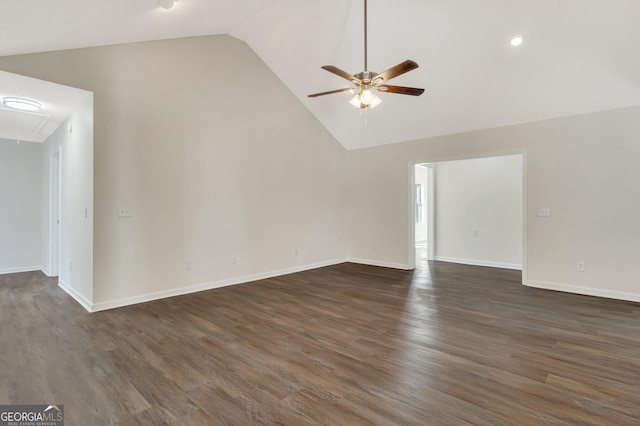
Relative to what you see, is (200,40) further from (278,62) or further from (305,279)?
(305,279)

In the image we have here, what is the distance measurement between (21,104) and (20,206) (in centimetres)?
302

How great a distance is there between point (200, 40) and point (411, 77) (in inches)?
127

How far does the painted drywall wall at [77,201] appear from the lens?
3.71 meters

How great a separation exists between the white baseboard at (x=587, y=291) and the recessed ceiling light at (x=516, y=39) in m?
3.45

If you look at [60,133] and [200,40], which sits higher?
[200,40]

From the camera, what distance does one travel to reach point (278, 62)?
5277 millimetres

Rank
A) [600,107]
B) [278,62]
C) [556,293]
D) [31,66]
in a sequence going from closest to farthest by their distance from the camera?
[31,66] < [600,107] < [556,293] < [278,62]

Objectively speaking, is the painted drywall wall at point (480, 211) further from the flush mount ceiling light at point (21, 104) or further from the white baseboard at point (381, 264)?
the flush mount ceiling light at point (21, 104)

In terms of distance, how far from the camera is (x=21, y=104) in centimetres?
378

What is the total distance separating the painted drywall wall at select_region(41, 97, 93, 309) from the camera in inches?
146

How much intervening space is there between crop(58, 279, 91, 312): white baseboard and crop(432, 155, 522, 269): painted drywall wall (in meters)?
6.71

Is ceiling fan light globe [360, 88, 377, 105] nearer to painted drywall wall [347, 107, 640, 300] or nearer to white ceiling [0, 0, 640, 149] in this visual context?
white ceiling [0, 0, 640, 149]

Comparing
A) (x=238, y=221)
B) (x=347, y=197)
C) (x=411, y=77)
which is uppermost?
(x=411, y=77)

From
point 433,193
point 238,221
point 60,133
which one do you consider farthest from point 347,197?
point 60,133
